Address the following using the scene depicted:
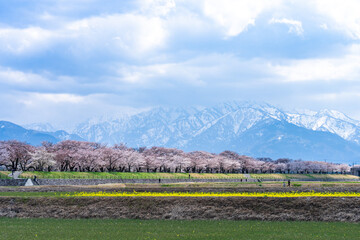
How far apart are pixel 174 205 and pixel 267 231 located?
29.7ft

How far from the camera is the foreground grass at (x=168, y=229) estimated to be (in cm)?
2306

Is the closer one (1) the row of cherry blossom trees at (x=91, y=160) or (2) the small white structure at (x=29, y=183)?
(2) the small white structure at (x=29, y=183)

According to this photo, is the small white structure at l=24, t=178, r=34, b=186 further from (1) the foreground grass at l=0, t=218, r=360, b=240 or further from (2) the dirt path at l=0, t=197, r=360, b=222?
(1) the foreground grass at l=0, t=218, r=360, b=240

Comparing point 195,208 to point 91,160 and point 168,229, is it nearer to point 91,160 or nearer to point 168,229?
point 168,229

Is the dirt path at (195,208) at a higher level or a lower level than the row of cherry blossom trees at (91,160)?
lower

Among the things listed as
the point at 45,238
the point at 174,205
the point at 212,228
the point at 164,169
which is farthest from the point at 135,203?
the point at 164,169

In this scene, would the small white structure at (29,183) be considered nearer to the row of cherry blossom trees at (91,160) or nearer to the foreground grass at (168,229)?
the row of cherry blossom trees at (91,160)

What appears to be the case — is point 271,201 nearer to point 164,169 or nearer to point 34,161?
point 34,161

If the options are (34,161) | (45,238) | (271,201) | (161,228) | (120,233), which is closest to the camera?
(45,238)

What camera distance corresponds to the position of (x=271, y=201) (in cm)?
3197

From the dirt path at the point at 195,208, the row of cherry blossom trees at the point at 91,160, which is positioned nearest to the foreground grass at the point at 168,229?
the dirt path at the point at 195,208

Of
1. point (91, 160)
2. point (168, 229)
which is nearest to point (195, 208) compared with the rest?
point (168, 229)

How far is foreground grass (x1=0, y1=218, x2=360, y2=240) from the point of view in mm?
23062

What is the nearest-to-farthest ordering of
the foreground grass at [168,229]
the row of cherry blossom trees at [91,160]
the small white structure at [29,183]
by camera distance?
the foreground grass at [168,229] → the small white structure at [29,183] → the row of cherry blossom trees at [91,160]
